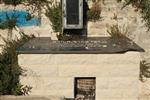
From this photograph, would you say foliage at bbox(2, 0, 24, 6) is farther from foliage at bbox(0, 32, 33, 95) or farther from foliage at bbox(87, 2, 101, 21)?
foliage at bbox(87, 2, 101, 21)

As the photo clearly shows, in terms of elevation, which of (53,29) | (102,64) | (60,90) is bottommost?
(60,90)

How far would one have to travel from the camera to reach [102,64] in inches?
527

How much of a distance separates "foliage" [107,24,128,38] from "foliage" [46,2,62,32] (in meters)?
1.99

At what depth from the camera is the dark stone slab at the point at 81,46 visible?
13312mm

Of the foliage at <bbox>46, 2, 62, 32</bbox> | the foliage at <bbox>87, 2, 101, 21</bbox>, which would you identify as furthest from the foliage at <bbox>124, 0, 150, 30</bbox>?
the foliage at <bbox>46, 2, 62, 32</bbox>

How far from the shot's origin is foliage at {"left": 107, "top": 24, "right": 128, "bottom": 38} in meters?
15.0

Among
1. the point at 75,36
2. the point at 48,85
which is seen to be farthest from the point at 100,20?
the point at 48,85

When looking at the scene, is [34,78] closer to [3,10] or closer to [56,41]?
[56,41]

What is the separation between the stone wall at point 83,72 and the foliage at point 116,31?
5.66 feet

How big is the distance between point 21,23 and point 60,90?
3.46m

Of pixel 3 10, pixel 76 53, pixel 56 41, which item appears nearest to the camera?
pixel 76 53

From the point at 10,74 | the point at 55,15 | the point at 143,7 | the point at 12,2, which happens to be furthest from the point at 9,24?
the point at 143,7

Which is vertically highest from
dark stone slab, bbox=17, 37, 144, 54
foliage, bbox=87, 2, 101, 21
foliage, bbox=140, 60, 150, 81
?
foliage, bbox=87, 2, 101, 21

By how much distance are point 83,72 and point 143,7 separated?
3831 mm
